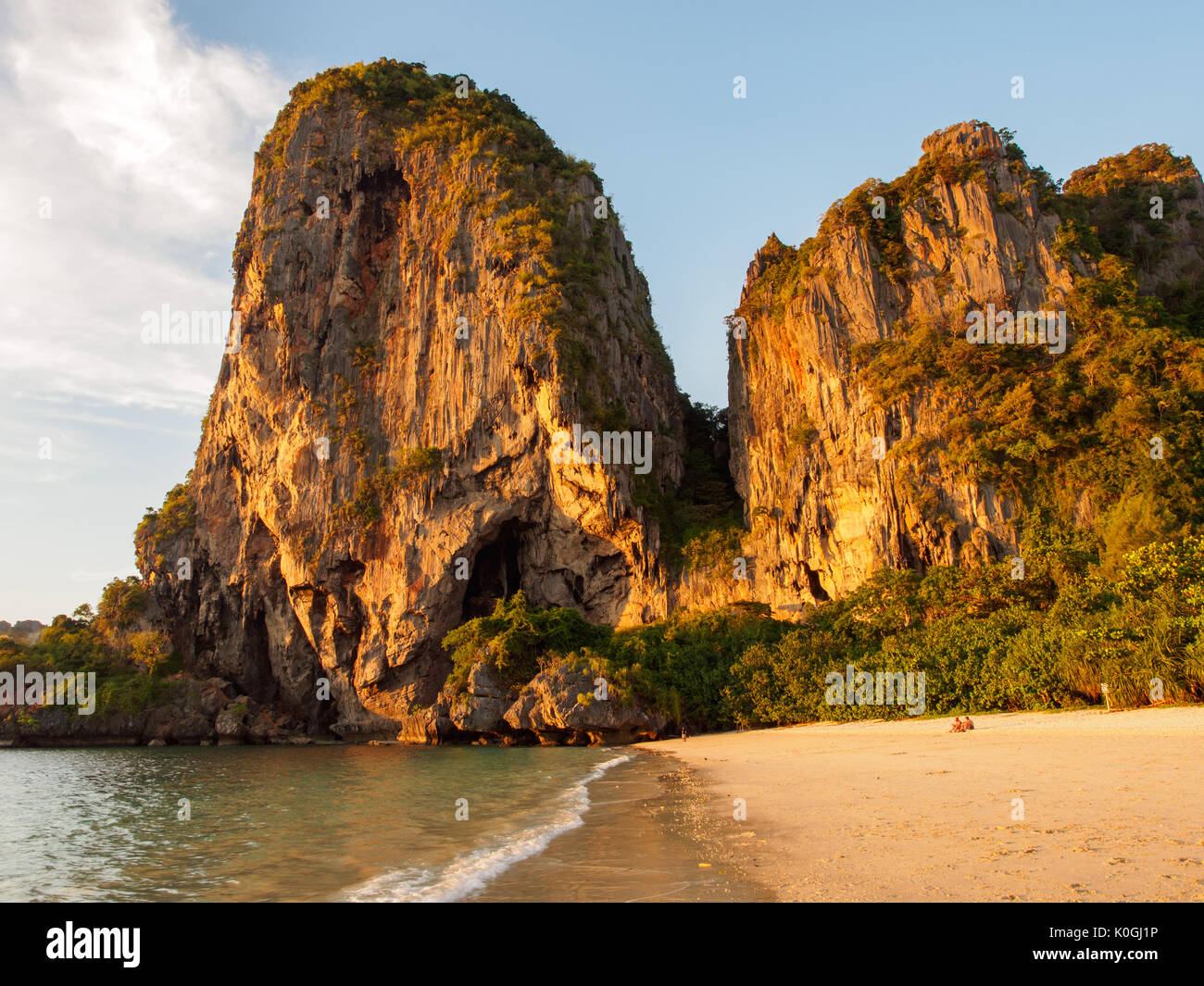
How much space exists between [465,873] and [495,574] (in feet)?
130

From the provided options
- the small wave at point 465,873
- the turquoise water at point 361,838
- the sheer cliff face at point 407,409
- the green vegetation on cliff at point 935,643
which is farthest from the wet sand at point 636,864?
the sheer cliff face at point 407,409

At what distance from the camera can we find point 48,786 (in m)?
20.8

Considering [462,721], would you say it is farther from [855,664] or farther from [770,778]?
[770,778]

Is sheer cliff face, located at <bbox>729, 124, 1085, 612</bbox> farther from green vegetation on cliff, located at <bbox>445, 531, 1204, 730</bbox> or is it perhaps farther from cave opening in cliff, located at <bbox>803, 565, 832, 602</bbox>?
green vegetation on cliff, located at <bbox>445, 531, 1204, 730</bbox>

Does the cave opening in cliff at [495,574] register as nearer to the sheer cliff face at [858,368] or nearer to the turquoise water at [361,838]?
the sheer cliff face at [858,368]

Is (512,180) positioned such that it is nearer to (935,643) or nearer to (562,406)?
(562,406)

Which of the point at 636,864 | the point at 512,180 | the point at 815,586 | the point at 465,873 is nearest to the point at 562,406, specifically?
the point at 815,586

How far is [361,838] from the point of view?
35.0 ft

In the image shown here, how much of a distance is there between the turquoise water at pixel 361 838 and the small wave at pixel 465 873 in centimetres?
3

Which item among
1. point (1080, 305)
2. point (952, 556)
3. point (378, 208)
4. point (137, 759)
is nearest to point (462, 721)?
point (137, 759)

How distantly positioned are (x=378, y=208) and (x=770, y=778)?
53726mm

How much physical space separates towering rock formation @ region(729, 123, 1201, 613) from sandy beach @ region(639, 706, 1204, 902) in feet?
58.4
